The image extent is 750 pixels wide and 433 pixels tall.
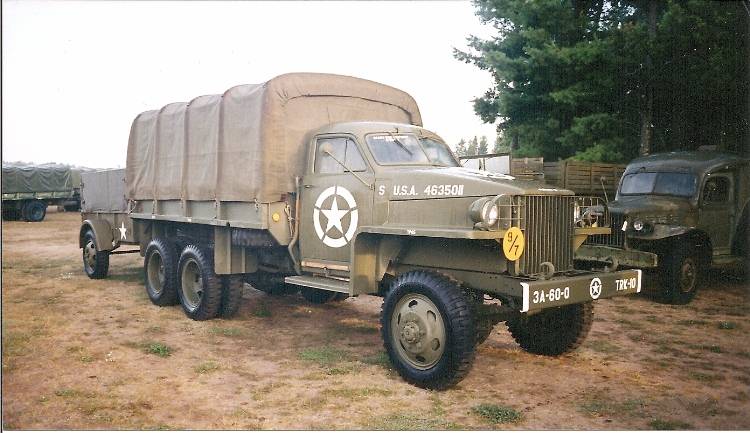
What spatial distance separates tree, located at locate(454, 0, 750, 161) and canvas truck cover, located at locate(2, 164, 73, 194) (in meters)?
21.7

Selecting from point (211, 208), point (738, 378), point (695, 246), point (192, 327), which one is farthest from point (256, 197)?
point (695, 246)

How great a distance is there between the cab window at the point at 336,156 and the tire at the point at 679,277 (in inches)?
222

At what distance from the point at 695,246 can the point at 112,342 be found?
849 cm

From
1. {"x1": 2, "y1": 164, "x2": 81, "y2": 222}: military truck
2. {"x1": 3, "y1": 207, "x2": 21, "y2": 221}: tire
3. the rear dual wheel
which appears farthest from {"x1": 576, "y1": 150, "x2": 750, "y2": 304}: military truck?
{"x1": 3, "y1": 207, "x2": 21, "y2": 221}: tire

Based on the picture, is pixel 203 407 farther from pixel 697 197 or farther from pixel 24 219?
pixel 24 219

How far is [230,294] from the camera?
7848 millimetres

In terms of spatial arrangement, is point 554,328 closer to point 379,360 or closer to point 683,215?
point 379,360

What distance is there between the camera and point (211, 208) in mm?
7770

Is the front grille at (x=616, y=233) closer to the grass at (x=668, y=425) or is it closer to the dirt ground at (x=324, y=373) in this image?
the dirt ground at (x=324, y=373)

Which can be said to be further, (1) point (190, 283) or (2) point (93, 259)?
(2) point (93, 259)

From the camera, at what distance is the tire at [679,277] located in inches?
361

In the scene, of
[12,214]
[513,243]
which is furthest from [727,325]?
[12,214]

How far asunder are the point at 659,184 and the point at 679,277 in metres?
1.85

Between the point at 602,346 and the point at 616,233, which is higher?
the point at 616,233
